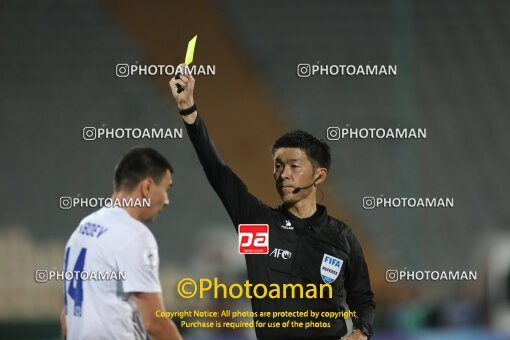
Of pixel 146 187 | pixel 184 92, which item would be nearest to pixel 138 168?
pixel 146 187

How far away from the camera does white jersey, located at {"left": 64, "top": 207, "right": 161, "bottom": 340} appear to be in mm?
2604

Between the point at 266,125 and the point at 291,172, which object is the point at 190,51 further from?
the point at 266,125

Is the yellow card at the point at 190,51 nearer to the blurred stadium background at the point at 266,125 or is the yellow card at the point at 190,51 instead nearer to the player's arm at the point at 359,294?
the blurred stadium background at the point at 266,125

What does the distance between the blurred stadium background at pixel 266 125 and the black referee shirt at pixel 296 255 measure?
0.25 m

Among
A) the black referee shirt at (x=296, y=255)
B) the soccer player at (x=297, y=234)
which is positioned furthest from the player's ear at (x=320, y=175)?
the black referee shirt at (x=296, y=255)

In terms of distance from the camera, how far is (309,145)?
268cm

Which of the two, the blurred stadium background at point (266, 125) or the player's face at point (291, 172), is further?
the blurred stadium background at point (266, 125)

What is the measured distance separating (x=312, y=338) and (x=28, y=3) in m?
1.71

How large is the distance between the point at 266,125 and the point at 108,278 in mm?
1232

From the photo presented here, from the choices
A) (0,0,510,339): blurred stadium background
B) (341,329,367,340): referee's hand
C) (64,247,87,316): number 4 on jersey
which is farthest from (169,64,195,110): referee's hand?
(341,329,367,340): referee's hand

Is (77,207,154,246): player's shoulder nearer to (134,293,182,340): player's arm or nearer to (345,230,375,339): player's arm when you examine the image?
(134,293,182,340): player's arm

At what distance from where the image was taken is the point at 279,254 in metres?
2.62

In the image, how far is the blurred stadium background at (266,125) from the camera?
3.09 meters

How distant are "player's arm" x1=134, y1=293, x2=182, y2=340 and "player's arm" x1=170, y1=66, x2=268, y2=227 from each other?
37cm
